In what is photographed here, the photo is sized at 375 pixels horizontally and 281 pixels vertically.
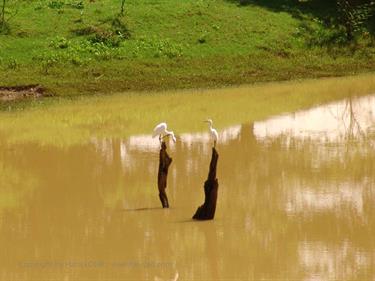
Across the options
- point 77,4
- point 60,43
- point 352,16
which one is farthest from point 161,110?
point 352,16

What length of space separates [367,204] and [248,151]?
18.0 ft

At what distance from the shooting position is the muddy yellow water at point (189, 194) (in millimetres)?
12789

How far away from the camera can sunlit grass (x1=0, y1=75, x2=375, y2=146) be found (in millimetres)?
23750

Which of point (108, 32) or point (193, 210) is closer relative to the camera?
point (193, 210)

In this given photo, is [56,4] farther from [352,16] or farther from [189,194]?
[189,194]

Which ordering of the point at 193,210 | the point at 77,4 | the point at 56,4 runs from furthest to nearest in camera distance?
the point at 77,4, the point at 56,4, the point at 193,210

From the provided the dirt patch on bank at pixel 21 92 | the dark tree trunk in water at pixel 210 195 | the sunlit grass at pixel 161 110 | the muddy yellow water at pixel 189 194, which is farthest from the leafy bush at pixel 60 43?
the dark tree trunk in water at pixel 210 195

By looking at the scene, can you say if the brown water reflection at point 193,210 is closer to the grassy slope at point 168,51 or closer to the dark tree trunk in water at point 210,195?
the dark tree trunk in water at point 210,195

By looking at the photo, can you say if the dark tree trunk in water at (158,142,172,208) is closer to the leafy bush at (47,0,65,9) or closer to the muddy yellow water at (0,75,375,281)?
the muddy yellow water at (0,75,375,281)

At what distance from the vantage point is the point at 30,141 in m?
22.6

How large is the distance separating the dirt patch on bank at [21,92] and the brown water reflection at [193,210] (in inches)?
248

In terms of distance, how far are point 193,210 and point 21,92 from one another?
14.8 metres

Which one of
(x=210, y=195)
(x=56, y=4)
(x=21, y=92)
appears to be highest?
(x=210, y=195)

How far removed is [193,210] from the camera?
51.2 ft
